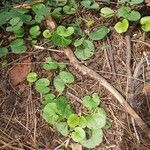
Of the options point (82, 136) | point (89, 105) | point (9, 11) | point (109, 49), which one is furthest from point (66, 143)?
point (9, 11)

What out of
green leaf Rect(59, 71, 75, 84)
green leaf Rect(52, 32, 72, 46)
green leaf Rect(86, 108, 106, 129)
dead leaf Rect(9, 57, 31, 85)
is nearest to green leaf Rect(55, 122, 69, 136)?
green leaf Rect(86, 108, 106, 129)

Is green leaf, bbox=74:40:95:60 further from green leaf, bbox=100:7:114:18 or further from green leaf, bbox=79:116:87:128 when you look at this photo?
green leaf, bbox=79:116:87:128

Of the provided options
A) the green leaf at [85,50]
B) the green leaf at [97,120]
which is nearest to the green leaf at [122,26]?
the green leaf at [85,50]

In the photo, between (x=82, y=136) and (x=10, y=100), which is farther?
(x=10, y=100)

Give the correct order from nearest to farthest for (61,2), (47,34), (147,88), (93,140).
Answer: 1. (93,140)
2. (147,88)
3. (47,34)
4. (61,2)

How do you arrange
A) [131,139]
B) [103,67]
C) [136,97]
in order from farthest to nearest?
[103,67] < [136,97] < [131,139]

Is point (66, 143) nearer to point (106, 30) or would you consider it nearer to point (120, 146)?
point (120, 146)

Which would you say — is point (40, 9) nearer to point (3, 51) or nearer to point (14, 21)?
point (14, 21)

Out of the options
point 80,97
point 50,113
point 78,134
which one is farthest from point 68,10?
point 78,134
